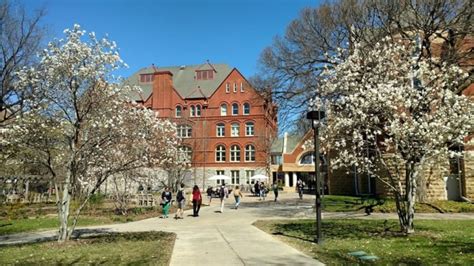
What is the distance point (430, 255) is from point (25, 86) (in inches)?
472

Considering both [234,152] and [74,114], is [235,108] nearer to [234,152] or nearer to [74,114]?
[234,152]

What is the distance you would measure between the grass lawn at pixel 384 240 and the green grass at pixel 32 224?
8058mm

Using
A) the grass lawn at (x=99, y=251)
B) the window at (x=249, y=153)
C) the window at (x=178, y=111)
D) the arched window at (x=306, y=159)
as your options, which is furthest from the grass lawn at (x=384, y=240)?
the window at (x=178, y=111)

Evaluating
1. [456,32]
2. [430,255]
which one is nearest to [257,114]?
[456,32]

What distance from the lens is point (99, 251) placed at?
36.3 ft

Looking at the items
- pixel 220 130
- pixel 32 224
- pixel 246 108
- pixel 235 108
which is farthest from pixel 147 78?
pixel 32 224

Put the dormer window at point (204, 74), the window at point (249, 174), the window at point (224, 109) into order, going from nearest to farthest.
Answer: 1. the window at point (249, 174)
2. the window at point (224, 109)
3. the dormer window at point (204, 74)

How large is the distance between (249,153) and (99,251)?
51.0m

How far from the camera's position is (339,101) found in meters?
14.2

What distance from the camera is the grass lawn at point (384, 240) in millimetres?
9445

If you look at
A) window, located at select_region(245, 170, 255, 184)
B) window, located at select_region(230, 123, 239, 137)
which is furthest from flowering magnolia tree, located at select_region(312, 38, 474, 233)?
window, located at select_region(230, 123, 239, 137)

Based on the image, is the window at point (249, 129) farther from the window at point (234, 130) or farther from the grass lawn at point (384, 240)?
the grass lawn at point (384, 240)

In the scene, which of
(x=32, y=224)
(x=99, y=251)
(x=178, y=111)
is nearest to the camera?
(x=99, y=251)

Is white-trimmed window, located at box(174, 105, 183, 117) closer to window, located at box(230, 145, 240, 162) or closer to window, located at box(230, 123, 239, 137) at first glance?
window, located at box(230, 123, 239, 137)
